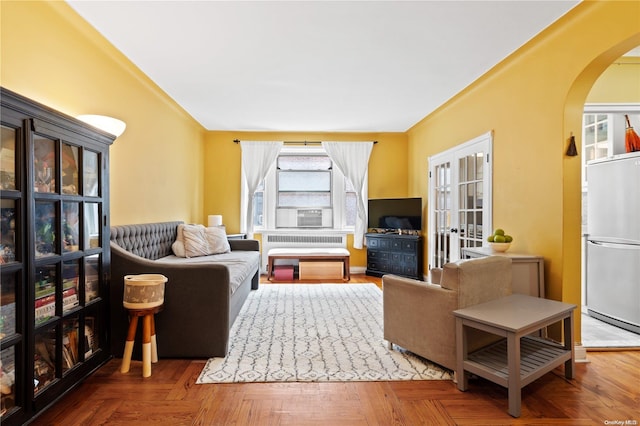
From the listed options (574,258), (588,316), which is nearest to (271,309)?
(574,258)

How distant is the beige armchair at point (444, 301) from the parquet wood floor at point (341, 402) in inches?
9.9

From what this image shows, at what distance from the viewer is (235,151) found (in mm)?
5637

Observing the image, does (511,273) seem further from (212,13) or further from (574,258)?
(212,13)

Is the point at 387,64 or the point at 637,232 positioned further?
the point at 387,64

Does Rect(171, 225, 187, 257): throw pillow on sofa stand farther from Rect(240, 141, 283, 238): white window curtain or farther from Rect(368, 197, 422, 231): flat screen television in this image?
Rect(368, 197, 422, 231): flat screen television

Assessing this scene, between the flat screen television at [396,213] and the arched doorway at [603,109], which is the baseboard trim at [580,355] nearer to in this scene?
the arched doorway at [603,109]

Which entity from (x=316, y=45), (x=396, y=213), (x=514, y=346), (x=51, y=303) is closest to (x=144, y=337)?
(x=51, y=303)

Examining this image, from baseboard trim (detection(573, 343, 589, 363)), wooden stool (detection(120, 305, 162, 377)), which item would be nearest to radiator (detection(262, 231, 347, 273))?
wooden stool (detection(120, 305, 162, 377))

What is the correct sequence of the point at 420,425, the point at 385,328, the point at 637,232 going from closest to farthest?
1. the point at 420,425
2. the point at 385,328
3. the point at 637,232

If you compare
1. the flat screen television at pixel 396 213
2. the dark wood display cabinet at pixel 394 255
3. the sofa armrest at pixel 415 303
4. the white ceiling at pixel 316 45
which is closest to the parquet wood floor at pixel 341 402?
the sofa armrest at pixel 415 303

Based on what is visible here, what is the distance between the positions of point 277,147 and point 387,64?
9.71 feet

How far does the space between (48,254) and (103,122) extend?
1277 mm

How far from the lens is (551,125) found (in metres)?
2.46

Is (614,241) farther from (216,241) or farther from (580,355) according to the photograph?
(216,241)
